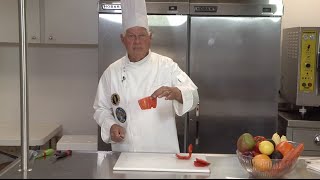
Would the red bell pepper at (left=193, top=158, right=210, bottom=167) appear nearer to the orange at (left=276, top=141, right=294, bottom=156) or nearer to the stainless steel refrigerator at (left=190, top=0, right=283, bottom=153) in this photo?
the orange at (left=276, top=141, right=294, bottom=156)

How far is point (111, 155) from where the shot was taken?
1.60 m

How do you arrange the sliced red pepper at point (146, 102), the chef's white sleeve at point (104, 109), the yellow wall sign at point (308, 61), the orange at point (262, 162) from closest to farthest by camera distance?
the orange at point (262, 162) → the sliced red pepper at point (146, 102) → the chef's white sleeve at point (104, 109) → the yellow wall sign at point (308, 61)

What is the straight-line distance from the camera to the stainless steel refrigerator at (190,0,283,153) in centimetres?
258

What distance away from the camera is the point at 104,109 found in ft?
6.58

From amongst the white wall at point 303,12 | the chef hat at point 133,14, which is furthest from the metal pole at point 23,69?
the white wall at point 303,12

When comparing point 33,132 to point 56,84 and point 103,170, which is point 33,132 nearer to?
point 56,84

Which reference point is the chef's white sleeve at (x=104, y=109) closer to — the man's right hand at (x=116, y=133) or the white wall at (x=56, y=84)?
the man's right hand at (x=116, y=133)

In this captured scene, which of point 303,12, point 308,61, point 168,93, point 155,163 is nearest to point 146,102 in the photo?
point 168,93

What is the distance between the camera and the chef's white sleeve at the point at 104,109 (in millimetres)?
1882

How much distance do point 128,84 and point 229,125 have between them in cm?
90

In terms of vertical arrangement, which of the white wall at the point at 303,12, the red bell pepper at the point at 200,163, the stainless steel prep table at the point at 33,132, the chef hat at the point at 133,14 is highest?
the white wall at the point at 303,12

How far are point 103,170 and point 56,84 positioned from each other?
2061 millimetres

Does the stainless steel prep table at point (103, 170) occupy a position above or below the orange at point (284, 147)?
below

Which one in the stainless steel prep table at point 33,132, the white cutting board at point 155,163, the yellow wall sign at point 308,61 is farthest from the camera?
the stainless steel prep table at point 33,132
